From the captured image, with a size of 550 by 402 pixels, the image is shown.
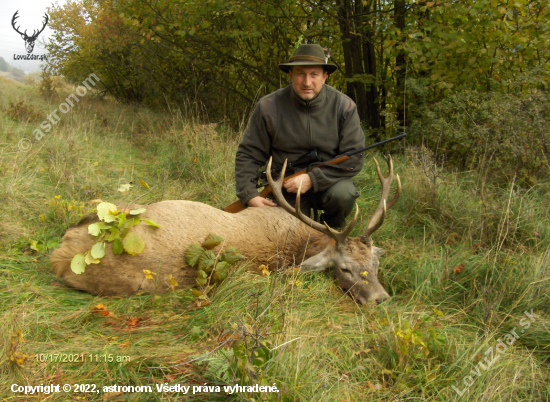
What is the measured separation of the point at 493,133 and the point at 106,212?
180 inches

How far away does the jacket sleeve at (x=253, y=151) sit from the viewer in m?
4.21

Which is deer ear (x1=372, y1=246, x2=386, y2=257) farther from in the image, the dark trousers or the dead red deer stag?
the dark trousers

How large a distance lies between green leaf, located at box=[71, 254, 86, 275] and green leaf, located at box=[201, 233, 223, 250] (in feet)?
2.70

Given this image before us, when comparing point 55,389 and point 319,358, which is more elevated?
point 55,389

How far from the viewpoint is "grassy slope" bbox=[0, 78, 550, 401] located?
221 cm

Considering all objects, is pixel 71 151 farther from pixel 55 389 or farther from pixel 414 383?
pixel 414 383

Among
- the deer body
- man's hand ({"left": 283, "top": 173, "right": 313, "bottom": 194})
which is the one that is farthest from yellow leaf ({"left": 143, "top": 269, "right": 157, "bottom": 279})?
man's hand ({"left": 283, "top": 173, "right": 313, "bottom": 194})

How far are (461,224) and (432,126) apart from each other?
2.19 m

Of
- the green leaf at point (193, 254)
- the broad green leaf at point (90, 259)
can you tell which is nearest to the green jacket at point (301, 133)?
the green leaf at point (193, 254)

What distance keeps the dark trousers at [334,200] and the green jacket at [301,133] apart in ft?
0.27

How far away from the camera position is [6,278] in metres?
3.16

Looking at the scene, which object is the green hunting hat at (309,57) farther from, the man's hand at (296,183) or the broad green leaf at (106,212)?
the broad green leaf at (106,212)

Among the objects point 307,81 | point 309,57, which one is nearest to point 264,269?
point 307,81

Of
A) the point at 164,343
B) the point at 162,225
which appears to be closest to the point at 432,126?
the point at 162,225
